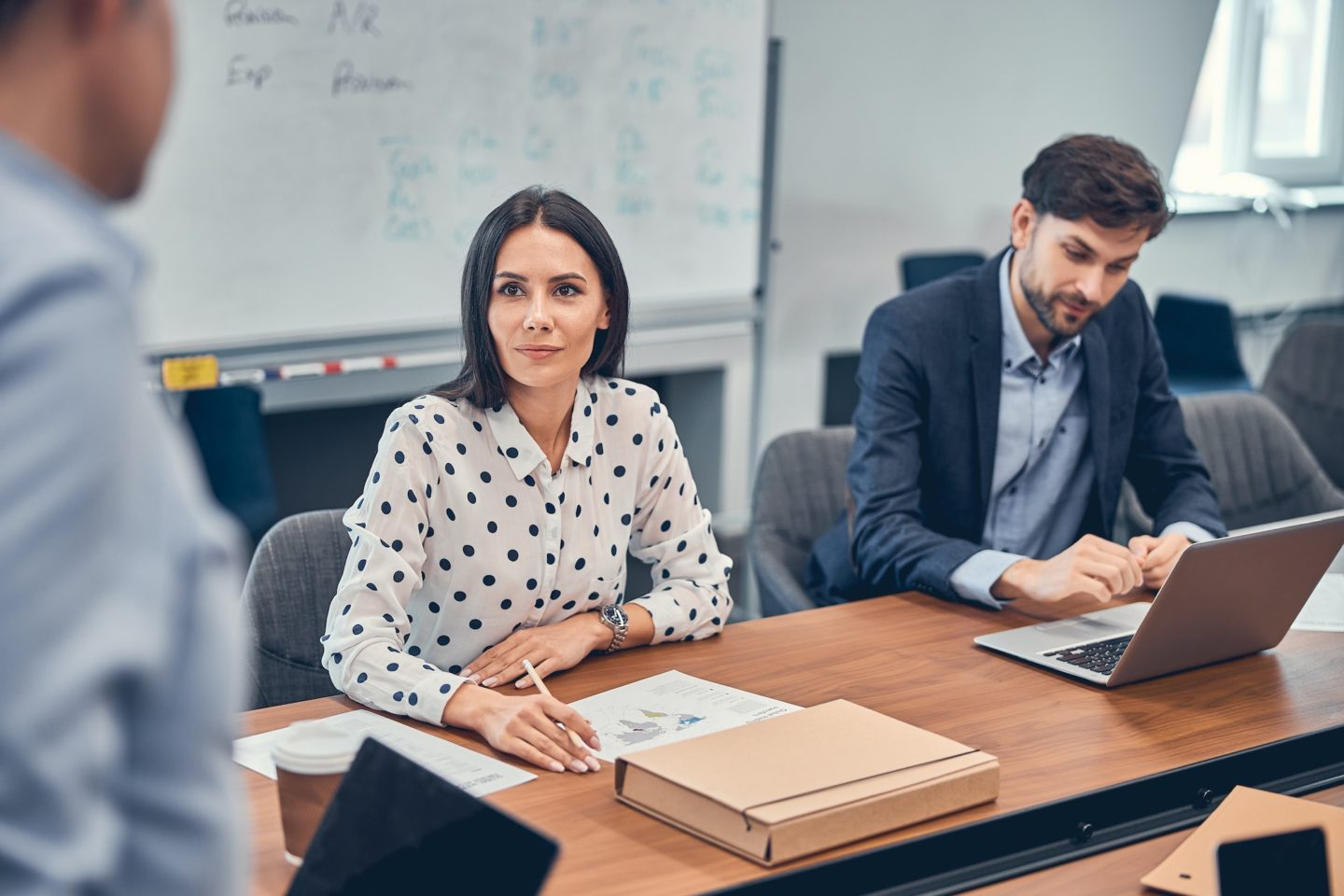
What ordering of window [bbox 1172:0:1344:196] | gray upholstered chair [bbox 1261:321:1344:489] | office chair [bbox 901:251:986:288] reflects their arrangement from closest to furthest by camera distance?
1. gray upholstered chair [bbox 1261:321:1344:489]
2. office chair [bbox 901:251:986:288]
3. window [bbox 1172:0:1344:196]

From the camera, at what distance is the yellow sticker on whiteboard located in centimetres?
285

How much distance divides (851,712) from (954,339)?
991mm

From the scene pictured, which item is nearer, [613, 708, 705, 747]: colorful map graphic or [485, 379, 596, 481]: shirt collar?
[613, 708, 705, 747]: colorful map graphic

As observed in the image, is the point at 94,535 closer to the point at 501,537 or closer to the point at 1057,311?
the point at 501,537

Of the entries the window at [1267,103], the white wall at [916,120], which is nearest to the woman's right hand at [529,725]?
the white wall at [916,120]

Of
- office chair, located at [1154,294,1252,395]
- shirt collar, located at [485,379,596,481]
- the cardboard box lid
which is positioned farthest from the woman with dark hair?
office chair, located at [1154,294,1252,395]

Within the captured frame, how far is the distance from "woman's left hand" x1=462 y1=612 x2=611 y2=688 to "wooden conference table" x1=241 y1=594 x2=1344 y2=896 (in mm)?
24

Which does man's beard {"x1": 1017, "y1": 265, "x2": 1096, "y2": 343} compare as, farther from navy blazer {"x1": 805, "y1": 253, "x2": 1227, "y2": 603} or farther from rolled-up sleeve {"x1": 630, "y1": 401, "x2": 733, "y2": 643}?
rolled-up sleeve {"x1": 630, "y1": 401, "x2": 733, "y2": 643}

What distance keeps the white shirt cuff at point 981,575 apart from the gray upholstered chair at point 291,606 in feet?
2.88

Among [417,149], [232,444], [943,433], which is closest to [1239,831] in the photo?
[943,433]

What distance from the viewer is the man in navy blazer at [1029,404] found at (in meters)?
2.21

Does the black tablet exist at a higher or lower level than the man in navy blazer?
lower

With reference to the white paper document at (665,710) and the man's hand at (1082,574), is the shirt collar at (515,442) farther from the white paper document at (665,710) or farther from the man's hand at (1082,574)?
the man's hand at (1082,574)

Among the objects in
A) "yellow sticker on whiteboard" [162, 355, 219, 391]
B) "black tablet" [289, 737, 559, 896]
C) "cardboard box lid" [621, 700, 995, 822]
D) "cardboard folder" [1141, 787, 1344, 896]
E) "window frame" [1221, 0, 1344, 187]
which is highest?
"window frame" [1221, 0, 1344, 187]
